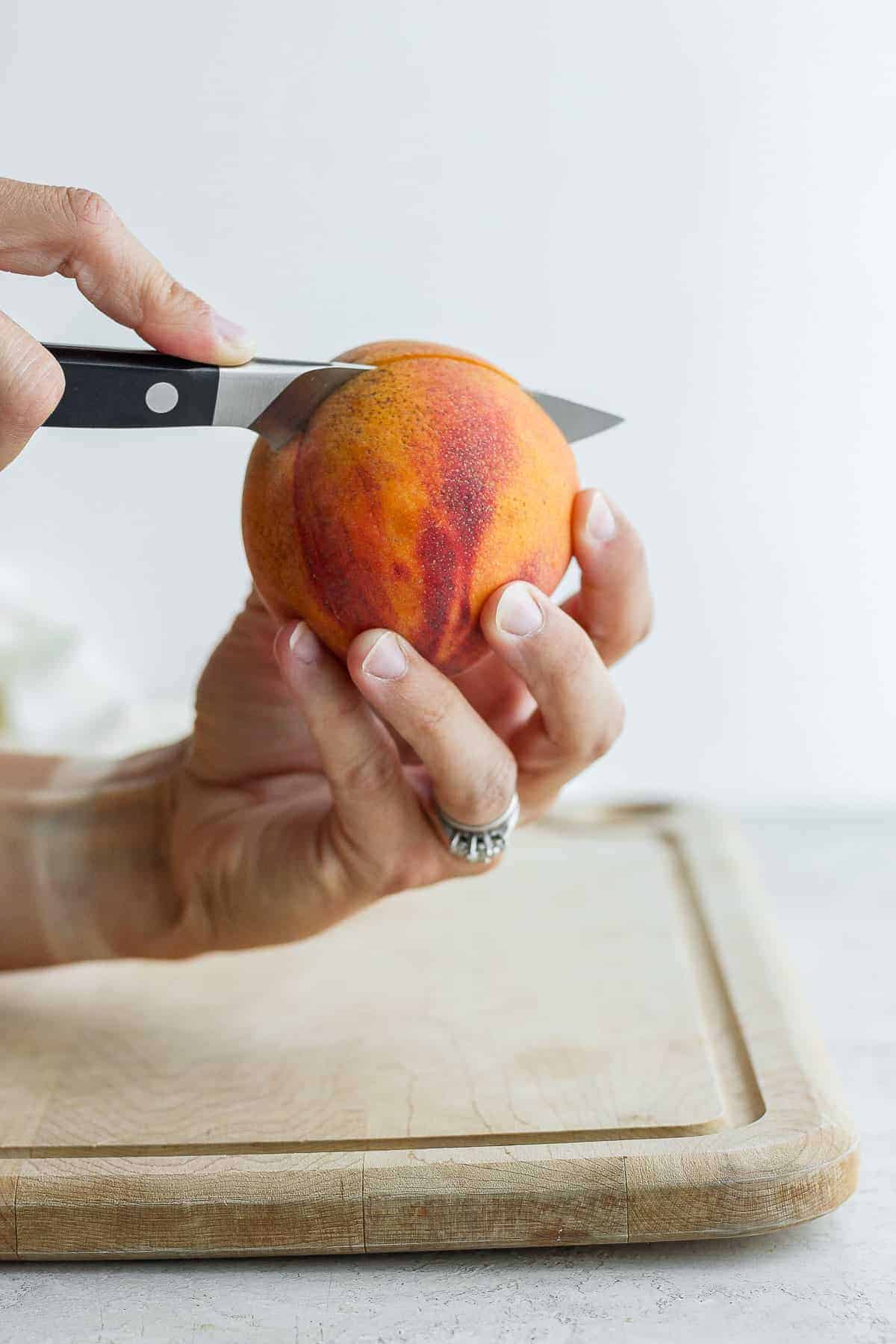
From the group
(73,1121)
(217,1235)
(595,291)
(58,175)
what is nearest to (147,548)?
(58,175)

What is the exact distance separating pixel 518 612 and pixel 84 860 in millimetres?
507

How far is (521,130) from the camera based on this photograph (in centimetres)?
170

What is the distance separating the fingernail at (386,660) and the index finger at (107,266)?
203 millimetres

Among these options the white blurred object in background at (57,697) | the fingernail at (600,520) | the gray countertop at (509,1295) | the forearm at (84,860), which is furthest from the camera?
the white blurred object in background at (57,697)

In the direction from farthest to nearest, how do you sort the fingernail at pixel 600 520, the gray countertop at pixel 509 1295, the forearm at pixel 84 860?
the forearm at pixel 84 860
the fingernail at pixel 600 520
the gray countertop at pixel 509 1295

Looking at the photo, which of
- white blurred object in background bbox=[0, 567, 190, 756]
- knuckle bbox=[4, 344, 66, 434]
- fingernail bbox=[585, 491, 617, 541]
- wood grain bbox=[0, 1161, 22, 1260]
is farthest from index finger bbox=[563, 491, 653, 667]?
white blurred object in background bbox=[0, 567, 190, 756]

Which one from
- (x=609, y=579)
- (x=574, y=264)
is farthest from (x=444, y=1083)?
(x=574, y=264)

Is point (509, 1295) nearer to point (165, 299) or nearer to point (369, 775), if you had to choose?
point (369, 775)

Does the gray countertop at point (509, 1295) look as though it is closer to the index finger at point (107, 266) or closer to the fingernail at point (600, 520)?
the fingernail at point (600, 520)

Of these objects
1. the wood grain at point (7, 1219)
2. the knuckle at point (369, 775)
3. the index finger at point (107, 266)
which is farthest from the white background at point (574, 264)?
A: the wood grain at point (7, 1219)

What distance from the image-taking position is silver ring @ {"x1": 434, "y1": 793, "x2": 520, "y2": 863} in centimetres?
93

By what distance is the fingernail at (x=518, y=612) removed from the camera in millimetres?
794

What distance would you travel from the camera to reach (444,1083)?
916mm

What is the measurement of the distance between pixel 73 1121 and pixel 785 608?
4.20 ft
